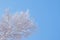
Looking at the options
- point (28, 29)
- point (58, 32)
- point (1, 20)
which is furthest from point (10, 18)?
point (58, 32)

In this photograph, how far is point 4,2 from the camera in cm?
140

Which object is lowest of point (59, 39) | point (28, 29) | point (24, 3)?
point (59, 39)

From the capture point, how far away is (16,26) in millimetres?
1342

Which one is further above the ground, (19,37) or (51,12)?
(51,12)

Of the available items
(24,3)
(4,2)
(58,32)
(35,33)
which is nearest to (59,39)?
(58,32)

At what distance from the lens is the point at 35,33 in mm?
1400

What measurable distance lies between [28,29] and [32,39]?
11cm

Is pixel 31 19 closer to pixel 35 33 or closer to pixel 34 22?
pixel 34 22

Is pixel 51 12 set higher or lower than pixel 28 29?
higher

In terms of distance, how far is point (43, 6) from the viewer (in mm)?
1422

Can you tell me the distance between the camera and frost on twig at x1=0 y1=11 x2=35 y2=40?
4.36 feet

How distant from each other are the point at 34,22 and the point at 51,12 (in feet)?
0.68

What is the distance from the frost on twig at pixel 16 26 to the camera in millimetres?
1328

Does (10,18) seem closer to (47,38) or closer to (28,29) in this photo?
(28,29)
